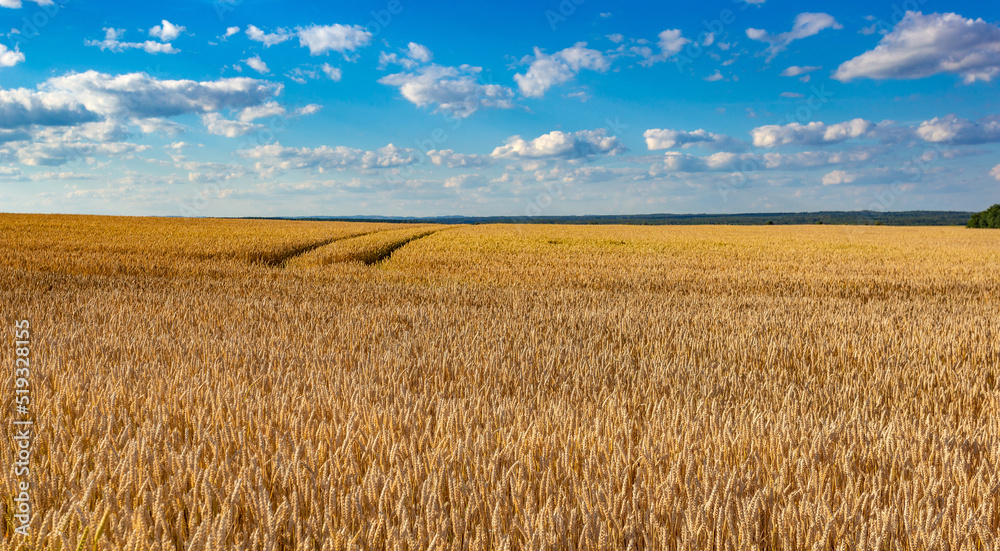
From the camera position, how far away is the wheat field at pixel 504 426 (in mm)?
2082

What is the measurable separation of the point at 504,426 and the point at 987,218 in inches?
4495

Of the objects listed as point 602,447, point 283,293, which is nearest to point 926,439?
point 602,447

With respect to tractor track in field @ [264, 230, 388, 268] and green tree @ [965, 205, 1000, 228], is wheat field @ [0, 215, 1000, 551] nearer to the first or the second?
tractor track in field @ [264, 230, 388, 268]

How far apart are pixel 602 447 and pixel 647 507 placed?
0.53 m

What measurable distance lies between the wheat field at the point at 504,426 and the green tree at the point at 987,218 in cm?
10257

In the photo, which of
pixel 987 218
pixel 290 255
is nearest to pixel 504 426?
pixel 290 255

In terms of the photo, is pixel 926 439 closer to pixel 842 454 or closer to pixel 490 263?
pixel 842 454

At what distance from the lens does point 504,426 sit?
3078mm

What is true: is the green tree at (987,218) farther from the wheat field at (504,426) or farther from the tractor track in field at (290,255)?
the wheat field at (504,426)

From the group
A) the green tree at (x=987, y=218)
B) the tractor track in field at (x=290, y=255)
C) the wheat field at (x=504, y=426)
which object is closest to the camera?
the wheat field at (x=504, y=426)

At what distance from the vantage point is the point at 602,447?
281 centimetres

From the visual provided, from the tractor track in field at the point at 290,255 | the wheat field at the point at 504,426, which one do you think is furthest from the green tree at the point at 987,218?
the wheat field at the point at 504,426

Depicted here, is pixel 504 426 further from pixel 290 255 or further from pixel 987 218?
pixel 987 218

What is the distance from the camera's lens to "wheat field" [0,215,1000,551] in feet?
6.83
